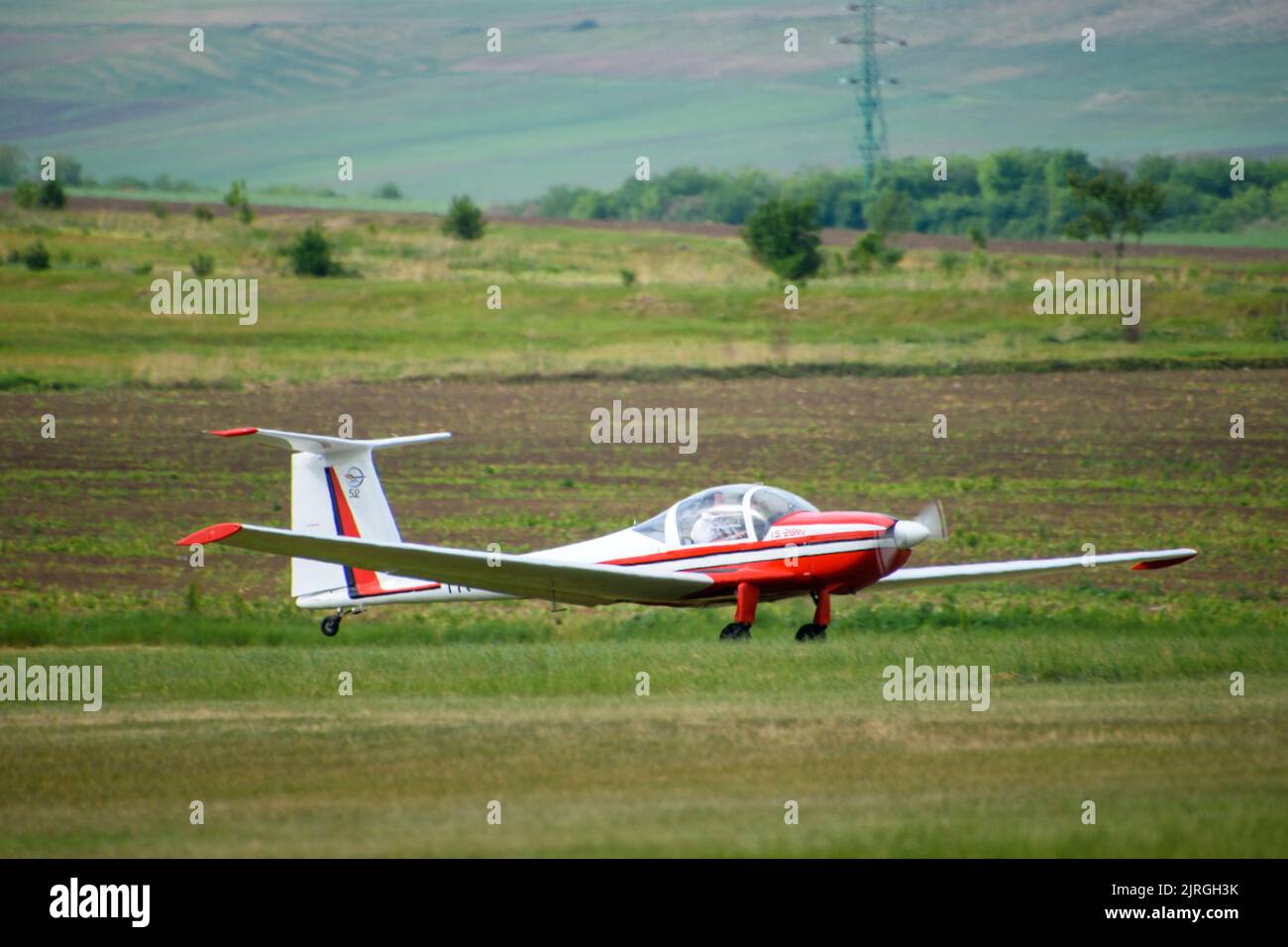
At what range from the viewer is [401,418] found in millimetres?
33938

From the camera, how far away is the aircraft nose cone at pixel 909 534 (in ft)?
53.6

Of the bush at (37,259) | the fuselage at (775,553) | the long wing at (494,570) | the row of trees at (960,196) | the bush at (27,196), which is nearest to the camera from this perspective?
the long wing at (494,570)

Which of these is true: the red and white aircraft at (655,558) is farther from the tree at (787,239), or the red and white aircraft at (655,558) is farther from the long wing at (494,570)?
the tree at (787,239)

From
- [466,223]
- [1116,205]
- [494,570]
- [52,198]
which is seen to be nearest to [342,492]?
[494,570]

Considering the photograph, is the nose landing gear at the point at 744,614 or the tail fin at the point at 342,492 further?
the tail fin at the point at 342,492

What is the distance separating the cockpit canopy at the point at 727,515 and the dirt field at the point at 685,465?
24.2 feet

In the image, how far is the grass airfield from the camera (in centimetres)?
1007

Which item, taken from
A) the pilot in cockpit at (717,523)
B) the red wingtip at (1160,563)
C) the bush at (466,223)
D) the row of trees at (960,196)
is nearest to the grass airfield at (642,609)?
the red wingtip at (1160,563)

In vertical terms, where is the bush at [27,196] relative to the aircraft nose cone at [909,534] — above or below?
above

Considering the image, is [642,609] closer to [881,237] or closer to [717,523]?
[717,523]

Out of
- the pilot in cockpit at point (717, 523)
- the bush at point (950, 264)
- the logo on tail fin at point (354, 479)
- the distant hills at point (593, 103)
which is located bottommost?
the pilot in cockpit at point (717, 523)

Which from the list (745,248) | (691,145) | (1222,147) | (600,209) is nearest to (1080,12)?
(691,145)

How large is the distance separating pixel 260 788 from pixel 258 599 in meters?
12.3
